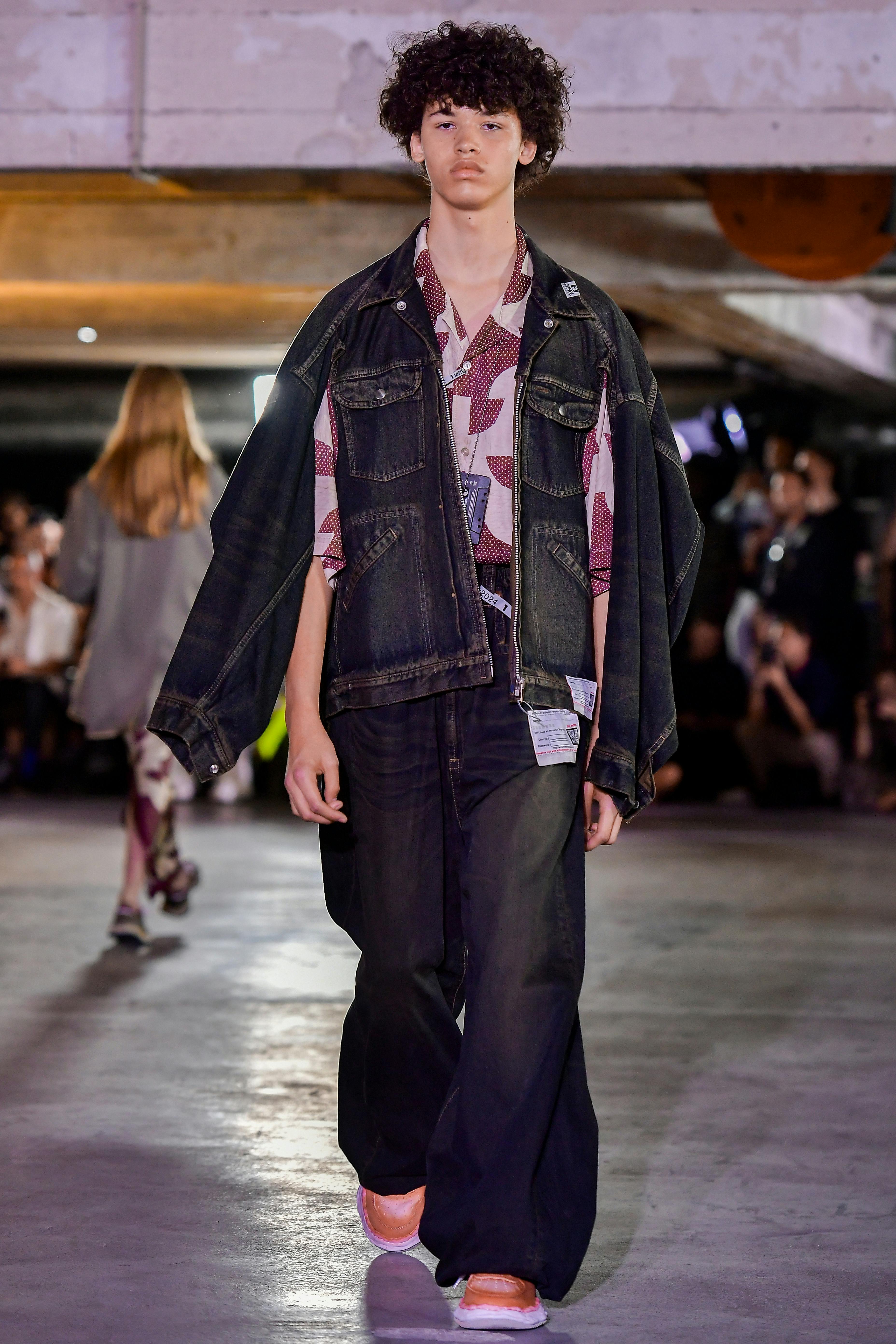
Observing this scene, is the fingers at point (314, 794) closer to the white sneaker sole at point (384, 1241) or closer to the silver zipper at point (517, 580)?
the silver zipper at point (517, 580)

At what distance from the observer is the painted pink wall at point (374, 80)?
5879mm

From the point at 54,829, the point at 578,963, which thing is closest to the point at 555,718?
the point at 578,963

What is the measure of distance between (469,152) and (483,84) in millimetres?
103

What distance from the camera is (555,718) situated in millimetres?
2809

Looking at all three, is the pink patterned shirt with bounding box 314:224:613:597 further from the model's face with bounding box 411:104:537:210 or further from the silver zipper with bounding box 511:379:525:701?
the model's face with bounding box 411:104:537:210

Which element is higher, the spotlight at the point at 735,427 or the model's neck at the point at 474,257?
the spotlight at the point at 735,427

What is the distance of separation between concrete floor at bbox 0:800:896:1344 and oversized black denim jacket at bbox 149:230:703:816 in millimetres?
789

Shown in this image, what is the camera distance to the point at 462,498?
282 cm

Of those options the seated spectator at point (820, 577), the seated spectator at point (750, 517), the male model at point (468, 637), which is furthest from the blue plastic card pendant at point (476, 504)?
the seated spectator at point (750, 517)

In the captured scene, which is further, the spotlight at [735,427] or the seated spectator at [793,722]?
the spotlight at [735,427]

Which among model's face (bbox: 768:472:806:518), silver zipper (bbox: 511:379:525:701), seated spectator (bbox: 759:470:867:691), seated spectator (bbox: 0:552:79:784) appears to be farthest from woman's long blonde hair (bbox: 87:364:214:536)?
seated spectator (bbox: 0:552:79:784)

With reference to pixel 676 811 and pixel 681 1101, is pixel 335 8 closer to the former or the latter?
pixel 681 1101

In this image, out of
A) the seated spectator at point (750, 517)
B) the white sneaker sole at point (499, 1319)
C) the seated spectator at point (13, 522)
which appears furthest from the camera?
the seated spectator at point (13, 522)

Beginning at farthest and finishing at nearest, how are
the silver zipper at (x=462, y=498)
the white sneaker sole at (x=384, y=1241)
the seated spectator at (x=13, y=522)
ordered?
the seated spectator at (x=13, y=522) < the white sneaker sole at (x=384, y=1241) < the silver zipper at (x=462, y=498)
